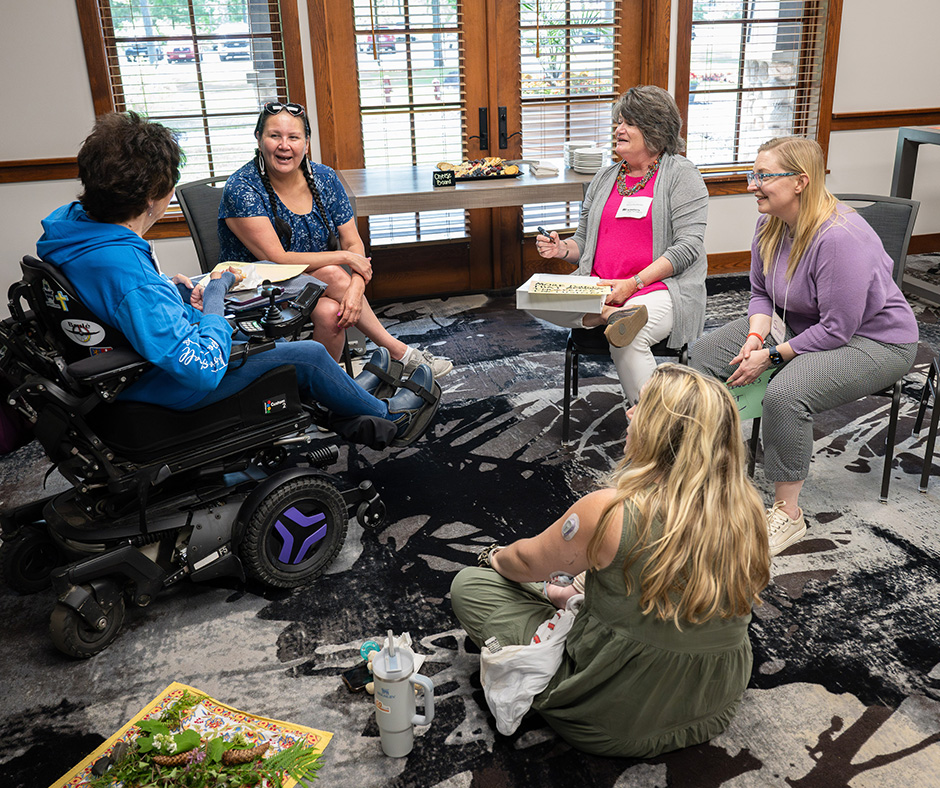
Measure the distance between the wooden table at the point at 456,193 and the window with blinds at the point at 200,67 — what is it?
78 cm

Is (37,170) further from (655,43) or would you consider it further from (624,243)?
(655,43)

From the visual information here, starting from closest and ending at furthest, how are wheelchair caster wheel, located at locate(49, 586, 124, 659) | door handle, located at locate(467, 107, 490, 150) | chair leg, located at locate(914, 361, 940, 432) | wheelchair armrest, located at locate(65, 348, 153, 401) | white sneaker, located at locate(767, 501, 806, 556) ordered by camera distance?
wheelchair armrest, located at locate(65, 348, 153, 401), wheelchair caster wheel, located at locate(49, 586, 124, 659), white sneaker, located at locate(767, 501, 806, 556), chair leg, located at locate(914, 361, 940, 432), door handle, located at locate(467, 107, 490, 150)

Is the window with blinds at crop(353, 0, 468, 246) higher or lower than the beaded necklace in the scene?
higher

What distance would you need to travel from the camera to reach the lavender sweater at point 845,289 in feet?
8.46

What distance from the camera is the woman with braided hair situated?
320 cm

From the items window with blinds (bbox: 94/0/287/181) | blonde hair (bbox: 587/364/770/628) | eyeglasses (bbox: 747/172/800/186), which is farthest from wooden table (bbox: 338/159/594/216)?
blonde hair (bbox: 587/364/770/628)

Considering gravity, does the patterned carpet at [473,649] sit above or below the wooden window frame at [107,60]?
below

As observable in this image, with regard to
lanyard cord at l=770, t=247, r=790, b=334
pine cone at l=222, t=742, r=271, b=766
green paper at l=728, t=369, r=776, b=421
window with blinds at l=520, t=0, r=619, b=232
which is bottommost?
pine cone at l=222, t=742, r=271, b=766

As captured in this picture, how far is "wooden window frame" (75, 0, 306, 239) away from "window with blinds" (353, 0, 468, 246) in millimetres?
353

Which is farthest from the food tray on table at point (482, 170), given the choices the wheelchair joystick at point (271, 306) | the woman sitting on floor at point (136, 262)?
the woman sitting on floor at point (136, 262)

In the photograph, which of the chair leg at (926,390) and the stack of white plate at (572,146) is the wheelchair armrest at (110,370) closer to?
the chair leg at (926,390)

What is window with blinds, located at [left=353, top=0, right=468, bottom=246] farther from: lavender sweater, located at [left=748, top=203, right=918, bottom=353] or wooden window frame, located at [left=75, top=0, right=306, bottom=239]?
lavender sweater, located at [left=748, top=203, right=918, bottom=353]

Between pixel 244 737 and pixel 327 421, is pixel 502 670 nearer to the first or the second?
pixel 244 737

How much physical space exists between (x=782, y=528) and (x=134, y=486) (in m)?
1.87
